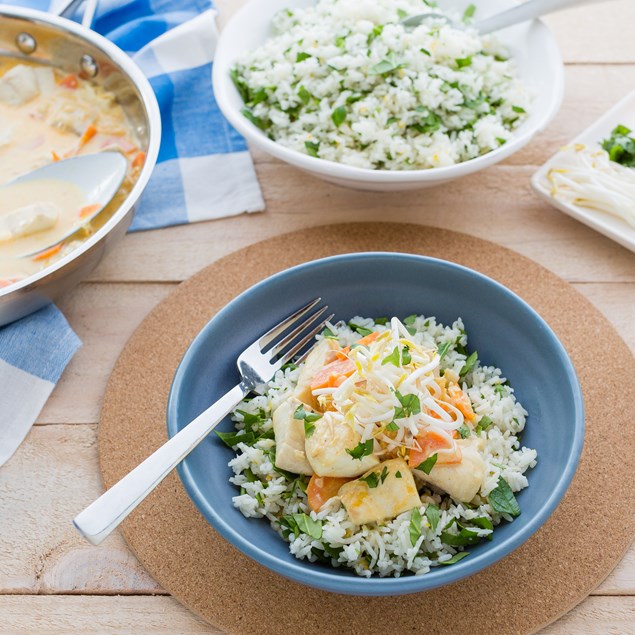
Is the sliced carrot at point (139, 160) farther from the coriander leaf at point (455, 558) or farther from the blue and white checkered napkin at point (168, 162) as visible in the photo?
the coriander leaf at point (455, 558)

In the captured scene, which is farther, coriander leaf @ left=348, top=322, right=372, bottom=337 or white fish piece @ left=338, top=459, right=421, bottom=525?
coriander leaf @ left=348, top=322, right=372, bottom=337

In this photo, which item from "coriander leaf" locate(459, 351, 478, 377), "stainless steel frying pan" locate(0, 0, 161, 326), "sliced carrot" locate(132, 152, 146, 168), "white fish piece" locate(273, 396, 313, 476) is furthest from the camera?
"sliced carrot" locate(132, 152, 146, 168)

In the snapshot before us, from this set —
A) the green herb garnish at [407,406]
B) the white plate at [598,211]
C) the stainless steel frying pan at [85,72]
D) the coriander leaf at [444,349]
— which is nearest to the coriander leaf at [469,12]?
the white plate at [598,211]

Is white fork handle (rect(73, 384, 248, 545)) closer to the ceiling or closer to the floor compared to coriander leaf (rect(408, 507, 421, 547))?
closer to the ceiling

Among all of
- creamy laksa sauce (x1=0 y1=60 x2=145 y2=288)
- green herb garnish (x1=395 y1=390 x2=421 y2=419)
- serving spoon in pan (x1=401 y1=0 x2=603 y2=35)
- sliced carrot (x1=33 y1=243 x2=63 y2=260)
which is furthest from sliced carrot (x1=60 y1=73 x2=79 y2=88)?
green herb garnish (x1=395 y1=390 x2=421 y2=419)

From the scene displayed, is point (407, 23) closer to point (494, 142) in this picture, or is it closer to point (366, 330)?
point (494, 142)

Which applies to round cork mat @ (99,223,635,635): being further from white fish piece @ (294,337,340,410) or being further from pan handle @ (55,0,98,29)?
pan handle @ (55,0,98,29)
